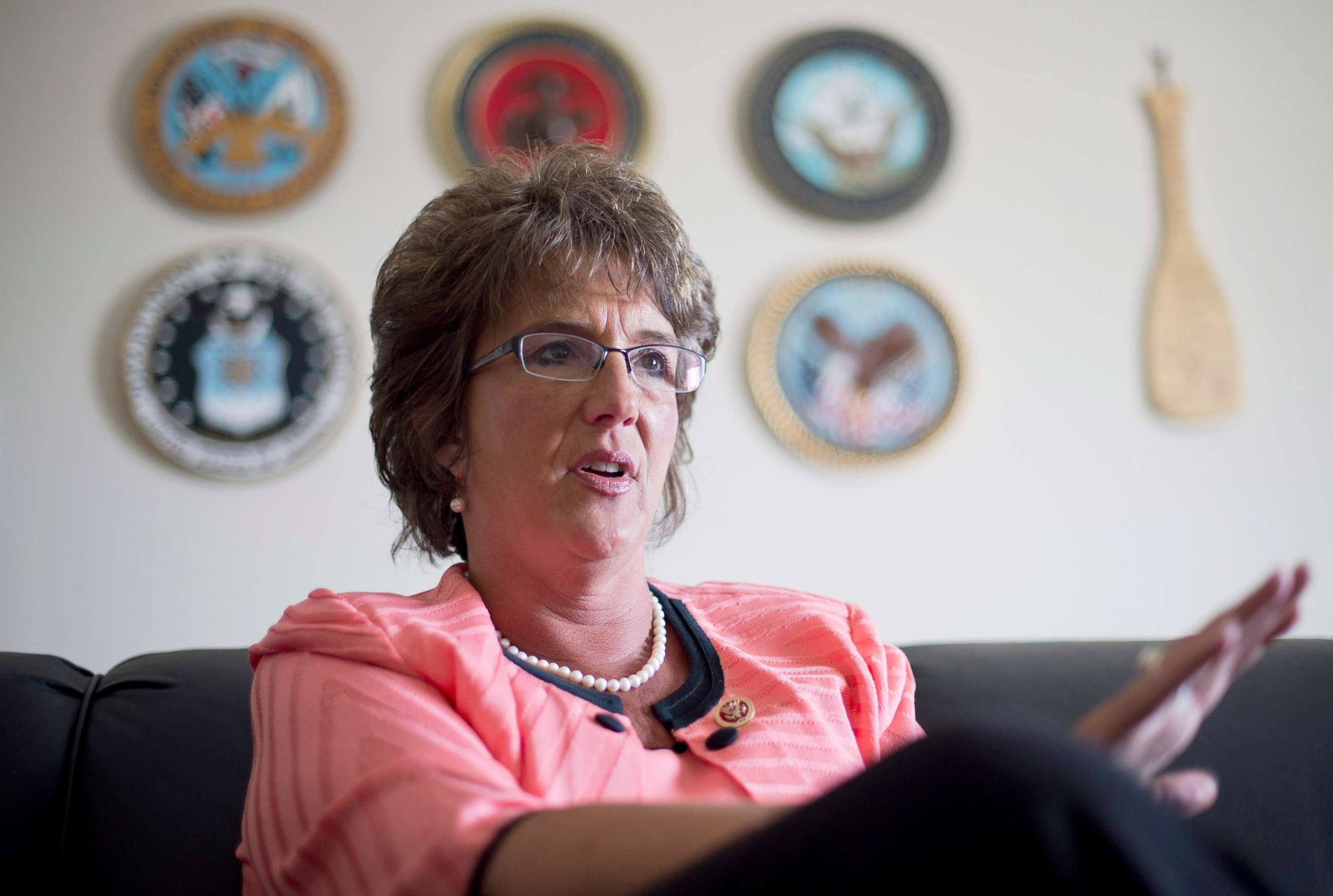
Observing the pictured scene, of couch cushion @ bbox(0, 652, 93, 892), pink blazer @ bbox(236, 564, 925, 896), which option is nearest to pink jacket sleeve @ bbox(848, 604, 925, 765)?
pink blazer @ bbox(236, 564, 925, 896)

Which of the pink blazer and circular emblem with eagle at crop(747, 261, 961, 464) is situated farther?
circular emblem with eagle at crop(747, 261, 961, 464)

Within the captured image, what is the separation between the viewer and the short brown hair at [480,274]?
1.28 metres

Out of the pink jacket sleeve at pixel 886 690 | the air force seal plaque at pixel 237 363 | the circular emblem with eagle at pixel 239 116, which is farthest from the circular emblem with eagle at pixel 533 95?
the pink jacket sleeve at pixel 886 690

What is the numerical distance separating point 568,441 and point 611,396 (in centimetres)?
7

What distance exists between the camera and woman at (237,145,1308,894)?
1.99ft

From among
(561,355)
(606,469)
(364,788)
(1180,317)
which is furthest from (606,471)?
(1180,317)

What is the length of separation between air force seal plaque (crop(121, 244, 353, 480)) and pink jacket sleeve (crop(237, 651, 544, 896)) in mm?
1192

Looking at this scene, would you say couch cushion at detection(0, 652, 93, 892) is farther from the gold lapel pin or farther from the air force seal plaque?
the air force seal plaque

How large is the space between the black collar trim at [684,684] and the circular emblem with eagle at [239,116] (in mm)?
1397

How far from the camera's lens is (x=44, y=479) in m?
2.11

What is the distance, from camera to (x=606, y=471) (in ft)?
4.13

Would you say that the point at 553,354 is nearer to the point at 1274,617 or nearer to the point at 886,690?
the point at 886,690

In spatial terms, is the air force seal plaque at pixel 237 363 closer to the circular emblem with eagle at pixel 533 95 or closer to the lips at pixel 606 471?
the circular emblem with eagle at pixel 533 95

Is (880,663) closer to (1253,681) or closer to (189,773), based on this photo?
(1253,681)
